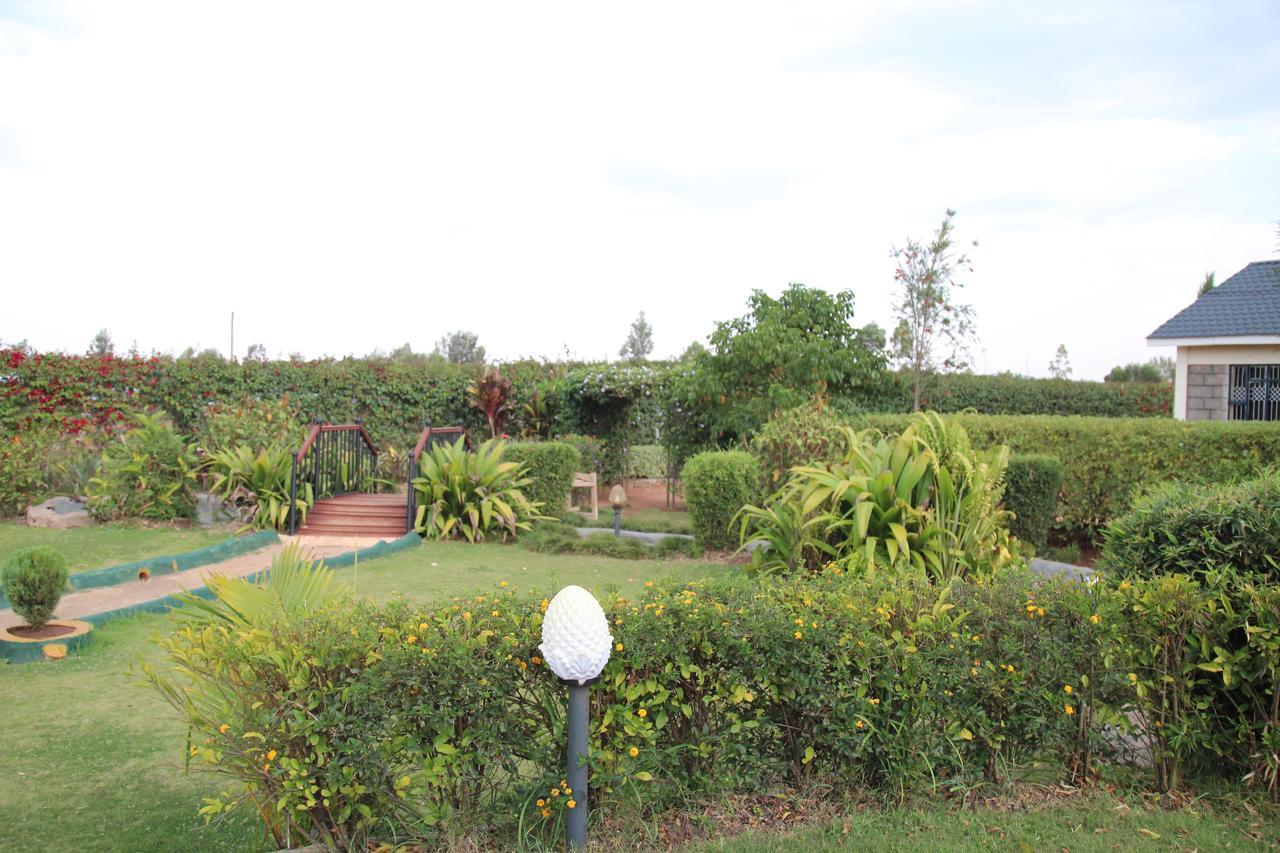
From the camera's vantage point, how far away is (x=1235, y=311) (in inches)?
581

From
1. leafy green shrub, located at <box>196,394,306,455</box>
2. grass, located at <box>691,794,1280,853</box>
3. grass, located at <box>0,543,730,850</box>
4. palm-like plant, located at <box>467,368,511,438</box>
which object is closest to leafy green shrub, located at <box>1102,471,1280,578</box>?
grass, located at <box>691,794,1280,853</box>

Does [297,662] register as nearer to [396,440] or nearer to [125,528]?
[125,528]

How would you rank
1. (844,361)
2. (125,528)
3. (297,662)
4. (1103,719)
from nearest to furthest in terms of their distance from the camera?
(297,662), (1103,719), (125,528), (844,361)

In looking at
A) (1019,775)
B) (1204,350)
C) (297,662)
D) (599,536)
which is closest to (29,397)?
(599,536)

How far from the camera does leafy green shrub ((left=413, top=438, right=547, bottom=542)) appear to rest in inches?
439

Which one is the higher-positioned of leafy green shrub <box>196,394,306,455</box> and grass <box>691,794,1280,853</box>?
leafy green shrub <box>196,394,306,455</box>

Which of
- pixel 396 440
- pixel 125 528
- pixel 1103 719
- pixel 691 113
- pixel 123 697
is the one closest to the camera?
pixel 1103 719

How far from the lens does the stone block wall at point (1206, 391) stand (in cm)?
1434

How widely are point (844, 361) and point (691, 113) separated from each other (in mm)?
5489

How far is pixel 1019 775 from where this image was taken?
3236 mm

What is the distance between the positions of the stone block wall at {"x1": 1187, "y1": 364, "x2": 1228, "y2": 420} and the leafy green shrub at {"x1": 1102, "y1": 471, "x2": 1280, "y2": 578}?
1248cm

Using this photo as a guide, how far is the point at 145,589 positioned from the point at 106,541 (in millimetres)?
3136

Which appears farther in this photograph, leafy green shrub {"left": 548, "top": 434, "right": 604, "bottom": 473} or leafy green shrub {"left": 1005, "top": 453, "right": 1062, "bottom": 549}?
leafy green shrub {"left": 548, "top": 434, "right": 604, "bottom": 473}

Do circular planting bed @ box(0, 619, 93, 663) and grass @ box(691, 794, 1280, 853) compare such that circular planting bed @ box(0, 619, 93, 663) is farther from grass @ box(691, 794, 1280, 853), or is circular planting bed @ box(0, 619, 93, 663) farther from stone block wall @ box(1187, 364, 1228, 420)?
stone block wall @ box(1187, 364, 1228, 420)
